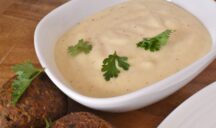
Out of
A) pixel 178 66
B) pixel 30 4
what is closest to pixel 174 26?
pixel 178 66

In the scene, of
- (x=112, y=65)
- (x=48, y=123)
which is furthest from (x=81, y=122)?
(x=112, y=65)

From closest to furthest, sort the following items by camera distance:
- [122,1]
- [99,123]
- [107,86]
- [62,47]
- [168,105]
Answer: [99,123], [107,86], [168,105], [62,47], [122,1]

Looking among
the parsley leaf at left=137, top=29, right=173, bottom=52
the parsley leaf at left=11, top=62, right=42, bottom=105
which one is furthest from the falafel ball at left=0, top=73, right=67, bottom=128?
the parsley leaf at left=137, top=29, right=173, bottom=52

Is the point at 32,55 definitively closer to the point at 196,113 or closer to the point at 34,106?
the point at 34,106

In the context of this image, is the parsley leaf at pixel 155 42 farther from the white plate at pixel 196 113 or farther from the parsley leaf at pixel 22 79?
the parsley leaf at pixel 22 79

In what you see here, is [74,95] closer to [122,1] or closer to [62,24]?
[62,24]

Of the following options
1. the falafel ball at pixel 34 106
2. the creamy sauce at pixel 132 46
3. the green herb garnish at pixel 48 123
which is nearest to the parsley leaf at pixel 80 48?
the creamy sauce at pixel 132 46
